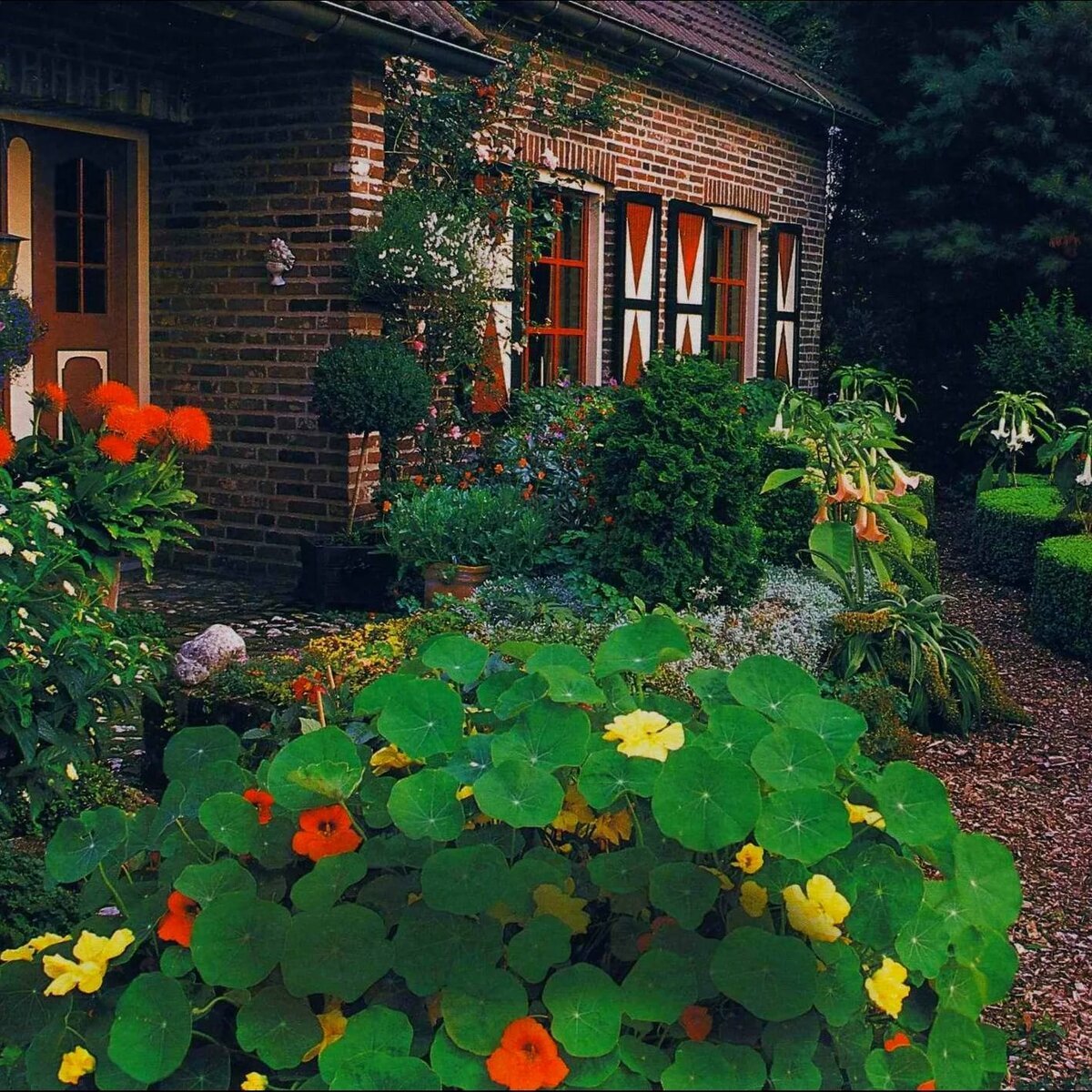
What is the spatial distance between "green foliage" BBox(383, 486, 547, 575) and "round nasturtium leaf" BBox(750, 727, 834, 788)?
4.44 metres

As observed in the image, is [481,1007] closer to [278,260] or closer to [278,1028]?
[278,1028]

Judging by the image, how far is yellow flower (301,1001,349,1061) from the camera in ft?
7.07

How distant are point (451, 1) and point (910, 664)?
17.5 feet

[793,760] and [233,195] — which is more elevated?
[233,195]

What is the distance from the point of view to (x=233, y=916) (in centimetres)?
219

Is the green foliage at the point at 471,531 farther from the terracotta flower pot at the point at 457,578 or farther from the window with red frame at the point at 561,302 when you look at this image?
the window with red frame at the point at 561,302

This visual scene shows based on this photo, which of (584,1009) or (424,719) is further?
(424,719)

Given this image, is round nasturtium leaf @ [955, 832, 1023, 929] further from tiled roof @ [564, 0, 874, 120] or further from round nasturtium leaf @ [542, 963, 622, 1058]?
tiled roof @ [564, 0, 874, 120]

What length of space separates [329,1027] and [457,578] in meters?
4.75

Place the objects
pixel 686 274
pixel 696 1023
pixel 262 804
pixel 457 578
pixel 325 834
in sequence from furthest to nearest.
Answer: pixel 686 274
pixel 457 578
pixel 262 804
pixel 325 834
pixel 696 1023

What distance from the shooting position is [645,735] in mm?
2287

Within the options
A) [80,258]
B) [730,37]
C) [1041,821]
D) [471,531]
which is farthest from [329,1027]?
[730,37]

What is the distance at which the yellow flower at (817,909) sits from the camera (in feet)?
7.02

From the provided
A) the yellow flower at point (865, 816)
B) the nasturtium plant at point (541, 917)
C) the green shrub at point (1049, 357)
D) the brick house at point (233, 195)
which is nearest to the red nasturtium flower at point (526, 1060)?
the nasturtium plant at point (541, 917)
